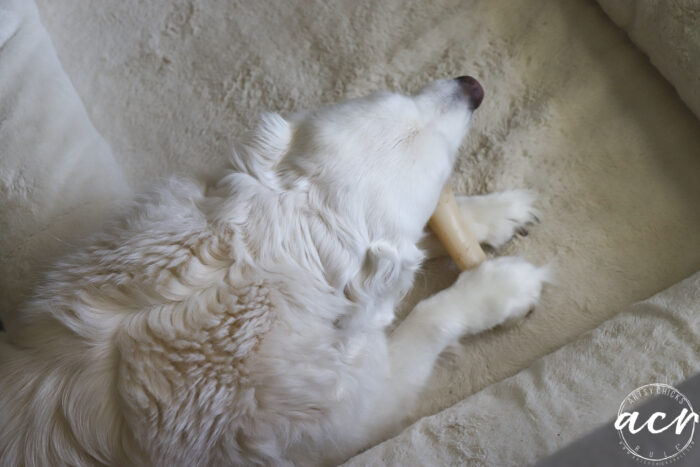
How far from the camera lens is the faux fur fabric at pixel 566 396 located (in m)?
1.47

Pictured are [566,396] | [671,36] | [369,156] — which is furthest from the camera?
[671,36]

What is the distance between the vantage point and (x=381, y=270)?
1423 millimetres

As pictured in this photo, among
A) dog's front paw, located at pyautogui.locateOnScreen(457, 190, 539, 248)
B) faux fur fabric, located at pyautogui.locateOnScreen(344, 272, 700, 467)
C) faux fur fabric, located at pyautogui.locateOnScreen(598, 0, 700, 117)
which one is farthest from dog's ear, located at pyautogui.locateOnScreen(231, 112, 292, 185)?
faux fur fabric, located at pyautogui.locateOnScreen(598, 0, 700, 117)

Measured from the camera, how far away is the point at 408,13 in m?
2.30

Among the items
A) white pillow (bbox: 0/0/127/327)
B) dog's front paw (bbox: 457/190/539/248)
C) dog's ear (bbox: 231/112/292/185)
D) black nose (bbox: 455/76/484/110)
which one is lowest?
dog's front paw (bbox: 457/190/539/248)

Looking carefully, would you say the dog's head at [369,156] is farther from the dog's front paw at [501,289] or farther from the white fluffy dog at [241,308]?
the dog's front paw at [501,289]

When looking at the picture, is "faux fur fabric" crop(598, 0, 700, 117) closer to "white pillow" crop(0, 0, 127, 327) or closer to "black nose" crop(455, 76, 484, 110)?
"black nose" crop(455, 76, 484, 110)

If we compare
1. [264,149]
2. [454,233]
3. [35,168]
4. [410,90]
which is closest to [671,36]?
[410,90]

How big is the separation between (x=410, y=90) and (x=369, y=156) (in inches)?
36.5

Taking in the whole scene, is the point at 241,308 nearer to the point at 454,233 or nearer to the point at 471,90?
the point at 454,233

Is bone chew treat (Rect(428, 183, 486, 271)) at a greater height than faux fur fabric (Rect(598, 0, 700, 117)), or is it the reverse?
faux fur fabric (Rect(598, 0, 700, 117))

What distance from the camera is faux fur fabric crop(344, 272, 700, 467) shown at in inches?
57.9

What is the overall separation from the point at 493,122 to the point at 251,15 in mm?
1149

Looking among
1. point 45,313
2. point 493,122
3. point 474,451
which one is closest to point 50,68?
point 45,313
